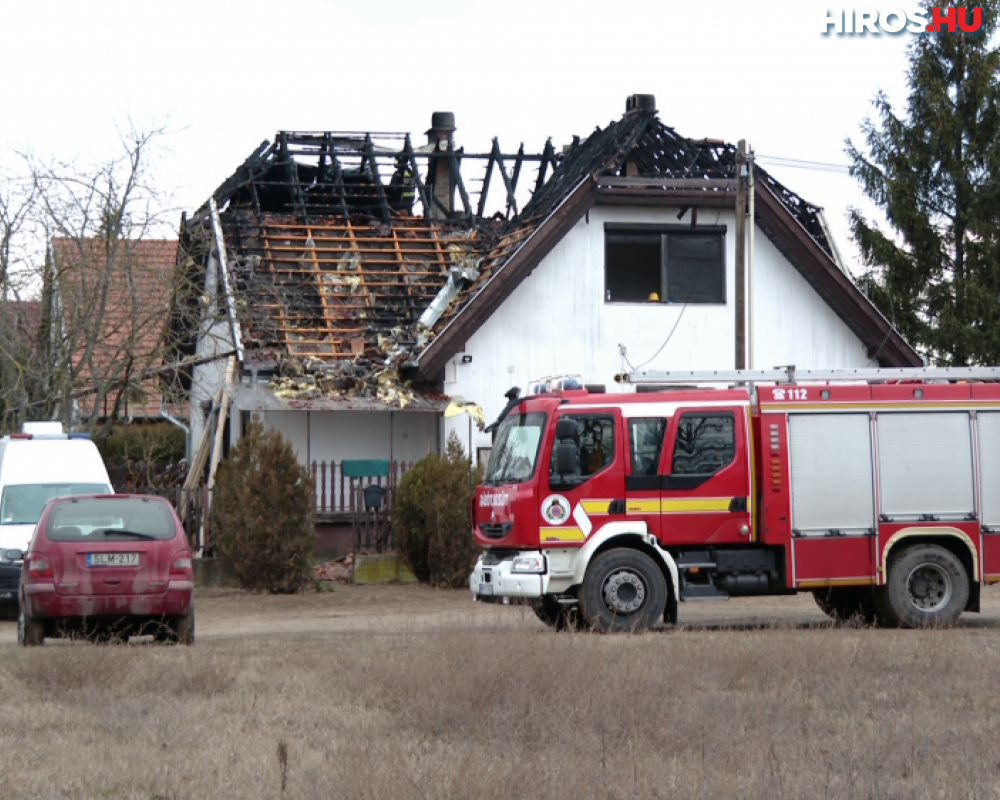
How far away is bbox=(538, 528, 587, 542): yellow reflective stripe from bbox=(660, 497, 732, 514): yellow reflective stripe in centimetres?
97

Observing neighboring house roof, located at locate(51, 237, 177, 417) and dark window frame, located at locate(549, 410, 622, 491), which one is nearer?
dark window frame, located at locate(549, 410, 622, 491)

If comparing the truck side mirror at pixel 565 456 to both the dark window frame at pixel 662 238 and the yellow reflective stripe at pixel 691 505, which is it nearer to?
the yellow reflective stripe at pixel 691 505

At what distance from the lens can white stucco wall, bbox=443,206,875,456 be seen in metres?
26.8

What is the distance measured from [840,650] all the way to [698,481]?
3531 mm

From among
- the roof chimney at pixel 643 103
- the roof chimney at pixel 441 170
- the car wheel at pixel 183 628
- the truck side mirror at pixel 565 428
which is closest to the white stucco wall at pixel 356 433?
the roof chimney at pixel 441 170

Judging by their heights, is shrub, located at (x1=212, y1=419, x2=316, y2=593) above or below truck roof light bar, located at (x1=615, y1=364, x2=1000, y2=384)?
below

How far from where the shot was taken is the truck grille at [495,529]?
1673 cm

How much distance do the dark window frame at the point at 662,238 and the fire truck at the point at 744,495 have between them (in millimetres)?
10337

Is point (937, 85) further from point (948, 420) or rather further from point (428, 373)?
point (948, 420)

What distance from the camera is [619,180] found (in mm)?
26891

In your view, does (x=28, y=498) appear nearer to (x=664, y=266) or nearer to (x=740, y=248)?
(x=740, y=248)

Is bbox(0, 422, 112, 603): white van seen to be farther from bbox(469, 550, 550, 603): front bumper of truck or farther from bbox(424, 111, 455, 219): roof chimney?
bbox(424, 111, 455, 219): roof chimney

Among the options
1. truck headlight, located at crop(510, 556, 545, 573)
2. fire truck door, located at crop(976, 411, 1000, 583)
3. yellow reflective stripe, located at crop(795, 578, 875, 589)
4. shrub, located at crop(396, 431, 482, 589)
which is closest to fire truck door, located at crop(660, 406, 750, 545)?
yellow reflective stripe, located at crop(795, 578, 875, 589)

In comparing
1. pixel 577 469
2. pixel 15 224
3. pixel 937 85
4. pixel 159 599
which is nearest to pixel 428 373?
pixel 15 224
